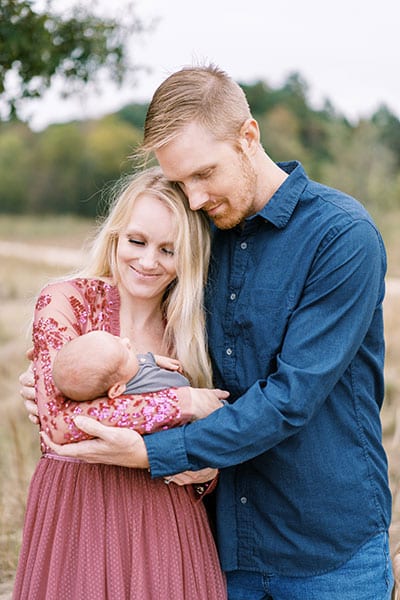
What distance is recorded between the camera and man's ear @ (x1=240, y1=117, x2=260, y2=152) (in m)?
2.34

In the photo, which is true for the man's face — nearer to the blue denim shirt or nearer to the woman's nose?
the blue denim shirt

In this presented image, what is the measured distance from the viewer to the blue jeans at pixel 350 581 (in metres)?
2.36

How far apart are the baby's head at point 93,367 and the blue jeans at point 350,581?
75 cm

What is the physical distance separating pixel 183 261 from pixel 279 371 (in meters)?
0.48

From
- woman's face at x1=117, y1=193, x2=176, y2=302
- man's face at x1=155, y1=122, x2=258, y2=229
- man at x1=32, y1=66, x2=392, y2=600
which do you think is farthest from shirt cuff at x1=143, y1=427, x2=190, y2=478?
man's face at x1=155, y1=122, x2=258, y2=229

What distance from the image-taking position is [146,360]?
2.38 meters

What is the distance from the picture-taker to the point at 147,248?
8.07 feet

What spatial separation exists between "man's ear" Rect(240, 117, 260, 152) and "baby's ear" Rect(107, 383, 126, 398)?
741 millimetres

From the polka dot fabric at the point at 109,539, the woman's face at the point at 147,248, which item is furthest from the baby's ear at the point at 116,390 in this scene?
the woman's face at the point at 147,248

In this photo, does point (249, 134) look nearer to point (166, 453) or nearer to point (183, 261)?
point (183, 261)

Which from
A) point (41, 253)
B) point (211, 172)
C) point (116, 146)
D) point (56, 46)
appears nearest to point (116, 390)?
point (211, 172)

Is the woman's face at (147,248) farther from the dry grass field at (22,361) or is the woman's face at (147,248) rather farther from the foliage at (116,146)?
the foliage at (116,146)

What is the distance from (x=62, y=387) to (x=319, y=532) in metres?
0.83

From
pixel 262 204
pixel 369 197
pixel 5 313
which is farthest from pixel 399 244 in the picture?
pixel 262 204
